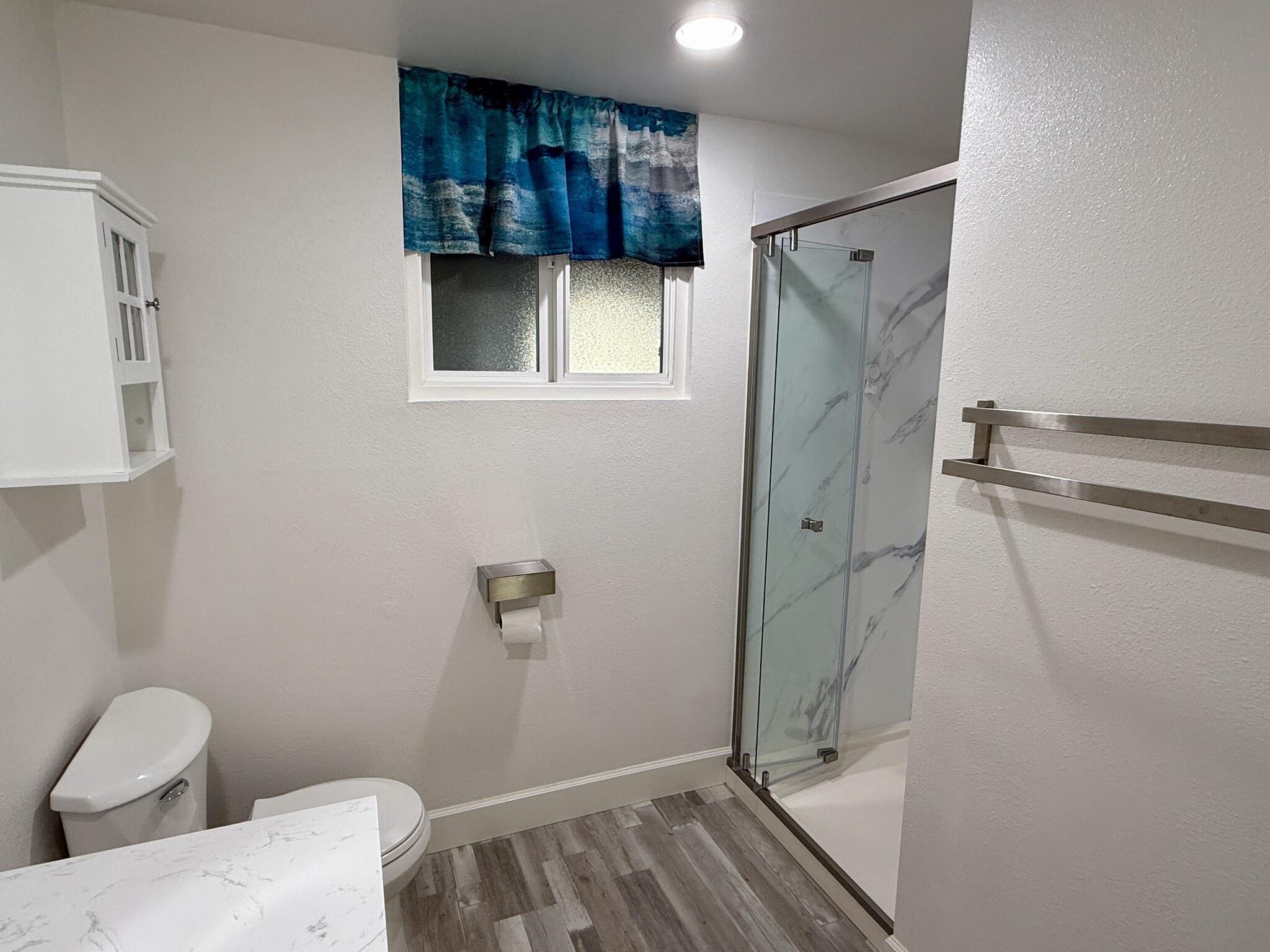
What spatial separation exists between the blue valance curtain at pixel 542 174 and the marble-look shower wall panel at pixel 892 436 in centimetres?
34

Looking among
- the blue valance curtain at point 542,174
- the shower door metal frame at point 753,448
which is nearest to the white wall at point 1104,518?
the shower door metal frame at point 753,448

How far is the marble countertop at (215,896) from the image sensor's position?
0.81m

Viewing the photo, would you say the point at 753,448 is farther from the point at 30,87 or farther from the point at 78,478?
the point at 30,87

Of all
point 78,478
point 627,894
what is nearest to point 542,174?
point 78,478

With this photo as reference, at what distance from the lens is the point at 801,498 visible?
2330 mm

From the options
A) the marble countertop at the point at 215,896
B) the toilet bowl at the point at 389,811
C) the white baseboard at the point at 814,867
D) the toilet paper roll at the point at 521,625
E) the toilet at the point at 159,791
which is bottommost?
the white baseboard at the point at 814,867

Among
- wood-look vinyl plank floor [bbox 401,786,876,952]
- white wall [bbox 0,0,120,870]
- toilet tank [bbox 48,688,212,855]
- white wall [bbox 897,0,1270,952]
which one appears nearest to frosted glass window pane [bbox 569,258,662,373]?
white wall [bbox 897,0,1270,952]

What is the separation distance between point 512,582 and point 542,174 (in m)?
1.16

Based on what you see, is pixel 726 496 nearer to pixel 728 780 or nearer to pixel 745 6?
pixel 728 780

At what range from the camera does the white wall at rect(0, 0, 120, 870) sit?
3.97 feet

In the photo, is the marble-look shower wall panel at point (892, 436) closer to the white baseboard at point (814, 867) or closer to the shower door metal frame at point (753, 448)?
the shower door metal frame at point (753, 448)

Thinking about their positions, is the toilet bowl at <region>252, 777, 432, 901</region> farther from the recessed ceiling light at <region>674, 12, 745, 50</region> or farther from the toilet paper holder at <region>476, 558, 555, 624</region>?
the recessed ceiling light at <region>674, 12, 745, 50</region>

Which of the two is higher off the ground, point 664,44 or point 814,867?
point 664,44

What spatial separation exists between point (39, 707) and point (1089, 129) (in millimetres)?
2124
